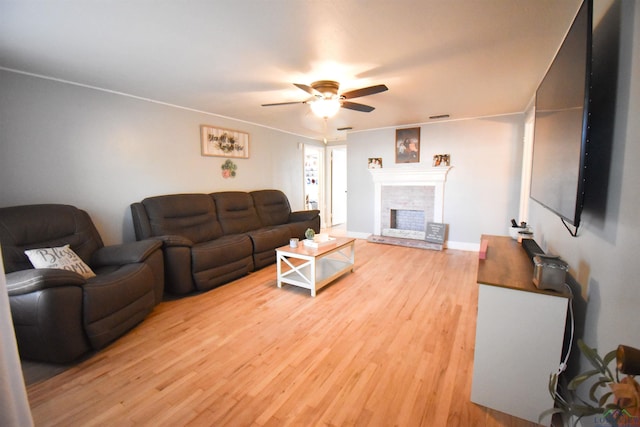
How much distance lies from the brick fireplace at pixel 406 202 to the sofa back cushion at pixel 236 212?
241 centimetres

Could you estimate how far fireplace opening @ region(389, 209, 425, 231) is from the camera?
5.25m

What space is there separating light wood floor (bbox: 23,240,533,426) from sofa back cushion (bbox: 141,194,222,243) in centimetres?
90

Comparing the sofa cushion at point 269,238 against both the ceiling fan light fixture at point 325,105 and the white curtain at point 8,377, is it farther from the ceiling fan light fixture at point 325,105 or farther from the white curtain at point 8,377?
the white curtain at point 8,377

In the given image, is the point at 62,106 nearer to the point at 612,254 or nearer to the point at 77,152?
the point at 77,152

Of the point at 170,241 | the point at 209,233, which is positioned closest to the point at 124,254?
the point at 170,241

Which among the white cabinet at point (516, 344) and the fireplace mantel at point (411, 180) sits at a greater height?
the fireplace mantel at point (411, 180)

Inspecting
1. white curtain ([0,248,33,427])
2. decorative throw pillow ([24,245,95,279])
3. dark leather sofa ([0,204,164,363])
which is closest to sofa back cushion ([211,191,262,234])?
dark leather sofa ([0,204,164,363])

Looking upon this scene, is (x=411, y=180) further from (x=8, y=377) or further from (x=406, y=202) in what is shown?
(x=8, y=377)

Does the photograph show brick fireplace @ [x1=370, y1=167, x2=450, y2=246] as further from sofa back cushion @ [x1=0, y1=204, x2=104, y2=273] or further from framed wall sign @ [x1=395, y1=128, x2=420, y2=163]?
sofa back cushion @ [x1=0, y1=204, x2=104, y2=273]

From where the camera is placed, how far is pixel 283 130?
17.9 feet

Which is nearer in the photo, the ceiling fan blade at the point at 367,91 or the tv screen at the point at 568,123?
the tv screen at the point at 568,123

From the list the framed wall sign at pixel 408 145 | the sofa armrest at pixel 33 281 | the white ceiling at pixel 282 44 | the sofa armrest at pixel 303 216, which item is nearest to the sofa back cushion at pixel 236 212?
the sofa armrest at pixel 303 216

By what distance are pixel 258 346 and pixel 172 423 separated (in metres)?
0.73

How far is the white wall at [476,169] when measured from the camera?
14.1ft
